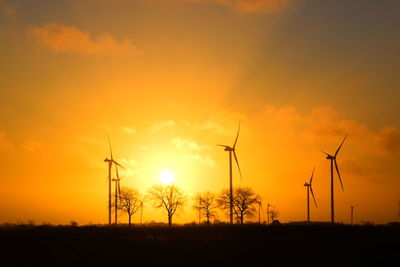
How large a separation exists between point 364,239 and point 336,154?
45.3 m

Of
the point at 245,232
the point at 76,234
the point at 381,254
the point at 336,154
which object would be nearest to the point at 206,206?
the point at 336,154

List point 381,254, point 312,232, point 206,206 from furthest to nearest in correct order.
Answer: point 206,206 < point 312,232 < point 381,254

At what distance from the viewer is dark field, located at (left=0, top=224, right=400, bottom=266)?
73.0m

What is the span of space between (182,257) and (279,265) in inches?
503

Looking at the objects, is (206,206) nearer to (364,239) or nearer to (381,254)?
(364,239)

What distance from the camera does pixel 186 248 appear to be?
259 feet

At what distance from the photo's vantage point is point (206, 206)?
171 m

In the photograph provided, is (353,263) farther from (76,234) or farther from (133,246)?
(76,234)

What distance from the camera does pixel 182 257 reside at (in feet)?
244

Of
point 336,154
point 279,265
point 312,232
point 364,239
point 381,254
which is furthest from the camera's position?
point 336,154

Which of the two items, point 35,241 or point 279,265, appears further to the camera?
point 35,241

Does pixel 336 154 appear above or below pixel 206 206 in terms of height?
above

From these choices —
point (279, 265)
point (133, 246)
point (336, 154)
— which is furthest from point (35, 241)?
point (336, 154)

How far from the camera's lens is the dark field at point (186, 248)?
240 ft
